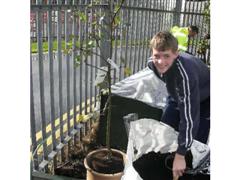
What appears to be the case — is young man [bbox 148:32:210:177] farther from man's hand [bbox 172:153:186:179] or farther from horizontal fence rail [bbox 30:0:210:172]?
horizontal fence rail [bbox 30:0:210:172]

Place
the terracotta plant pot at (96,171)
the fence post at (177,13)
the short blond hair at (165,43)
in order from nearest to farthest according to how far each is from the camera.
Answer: the short blond hair at (165,43)
the terracotta plant pot at (96,171)
the fence post at (177,13)

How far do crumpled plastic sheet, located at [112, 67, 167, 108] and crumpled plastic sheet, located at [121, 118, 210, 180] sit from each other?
57 cm

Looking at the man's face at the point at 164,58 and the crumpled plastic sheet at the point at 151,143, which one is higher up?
the man's face at the point at 164,58

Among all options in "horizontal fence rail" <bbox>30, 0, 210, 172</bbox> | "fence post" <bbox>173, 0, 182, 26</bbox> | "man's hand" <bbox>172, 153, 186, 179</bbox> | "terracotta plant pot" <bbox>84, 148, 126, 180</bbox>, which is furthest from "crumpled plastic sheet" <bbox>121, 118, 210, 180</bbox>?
"fence post" <bbox>173, 0, 182, 26</bbox>

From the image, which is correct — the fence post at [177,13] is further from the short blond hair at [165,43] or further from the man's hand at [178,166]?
the man's hand at [178,166]

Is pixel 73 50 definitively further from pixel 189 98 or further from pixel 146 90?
pixel 189 98

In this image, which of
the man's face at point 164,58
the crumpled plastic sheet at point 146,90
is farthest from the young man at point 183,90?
the crumpled plastic sheet at point 146,90

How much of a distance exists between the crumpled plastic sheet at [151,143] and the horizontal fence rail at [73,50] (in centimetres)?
55

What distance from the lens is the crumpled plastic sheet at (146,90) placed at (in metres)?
2.49

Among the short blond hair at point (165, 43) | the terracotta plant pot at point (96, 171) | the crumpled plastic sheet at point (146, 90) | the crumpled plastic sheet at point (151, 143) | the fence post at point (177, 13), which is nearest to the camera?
the short blond hair at point (165, 43)

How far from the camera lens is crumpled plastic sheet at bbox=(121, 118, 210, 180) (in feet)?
5.79
